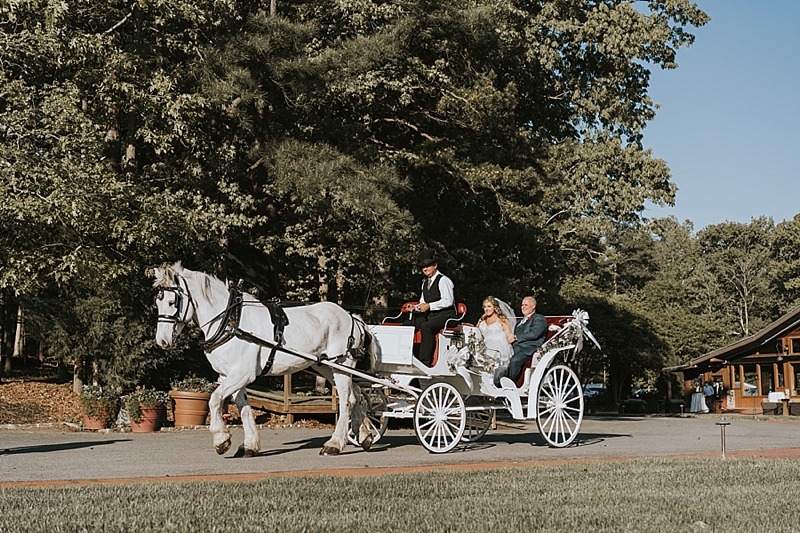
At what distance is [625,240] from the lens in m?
99.9

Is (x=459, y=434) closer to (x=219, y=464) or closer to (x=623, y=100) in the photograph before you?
(x=219, y=464)

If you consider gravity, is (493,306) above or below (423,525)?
above

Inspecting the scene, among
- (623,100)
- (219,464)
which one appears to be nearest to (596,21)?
(623,100)

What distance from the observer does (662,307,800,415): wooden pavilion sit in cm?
4416

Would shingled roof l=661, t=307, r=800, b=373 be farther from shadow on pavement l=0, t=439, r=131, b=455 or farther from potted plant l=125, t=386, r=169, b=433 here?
shadow on pavement l=0, t=439, r=131, b=455

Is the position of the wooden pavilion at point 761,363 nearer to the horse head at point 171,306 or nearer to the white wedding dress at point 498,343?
the white wedding dress at point 498,343

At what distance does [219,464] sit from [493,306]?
4991 millimetres

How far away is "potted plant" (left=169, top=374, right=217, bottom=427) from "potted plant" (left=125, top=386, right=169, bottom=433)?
2.68 feet

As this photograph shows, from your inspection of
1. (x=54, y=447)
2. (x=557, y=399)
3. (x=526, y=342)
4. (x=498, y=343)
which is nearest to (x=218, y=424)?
(x=54, y=447)

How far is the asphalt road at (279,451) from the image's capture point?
1096cm

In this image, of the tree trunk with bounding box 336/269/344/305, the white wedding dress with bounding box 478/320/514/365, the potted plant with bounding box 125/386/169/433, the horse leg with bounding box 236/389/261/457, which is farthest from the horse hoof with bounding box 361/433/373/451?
the tree trunk with bounding box 336/269/344/305

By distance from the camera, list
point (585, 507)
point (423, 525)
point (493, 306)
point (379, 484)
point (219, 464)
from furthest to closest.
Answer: point (493, 306), point (219, 464), point (379, 484), point (585, 507), point (423, 525)

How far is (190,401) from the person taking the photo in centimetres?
1889

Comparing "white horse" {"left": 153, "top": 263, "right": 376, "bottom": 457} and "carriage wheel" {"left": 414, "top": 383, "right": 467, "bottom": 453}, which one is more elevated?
"white horse" {"left": 153, "top": 263, "right": 376, "bottom": 457}
